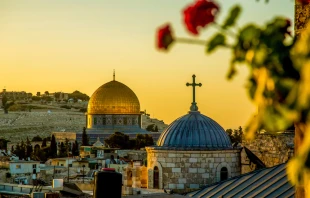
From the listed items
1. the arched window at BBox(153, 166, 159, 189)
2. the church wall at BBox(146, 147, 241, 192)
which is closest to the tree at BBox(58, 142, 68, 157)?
the arched window at BBox(153, 166, 159, 189)

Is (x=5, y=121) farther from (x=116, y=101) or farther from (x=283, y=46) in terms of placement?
(x=283, y=46)

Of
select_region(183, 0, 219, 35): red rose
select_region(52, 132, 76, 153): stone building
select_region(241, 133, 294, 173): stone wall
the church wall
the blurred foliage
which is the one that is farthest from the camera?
select_region(52, 132, 76, 153): stone building

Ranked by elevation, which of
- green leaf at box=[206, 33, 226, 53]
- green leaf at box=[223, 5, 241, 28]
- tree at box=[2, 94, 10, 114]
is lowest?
green leaf at box=[206, 33, 226, 53]

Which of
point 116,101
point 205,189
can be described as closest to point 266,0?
point 205,189

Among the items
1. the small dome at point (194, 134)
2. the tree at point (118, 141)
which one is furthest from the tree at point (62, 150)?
the small dome at point (194, 134)

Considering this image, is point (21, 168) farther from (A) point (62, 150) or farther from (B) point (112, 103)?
(B) point (112, 103)

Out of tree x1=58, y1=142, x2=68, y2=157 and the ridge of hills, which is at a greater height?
the ridge of hills

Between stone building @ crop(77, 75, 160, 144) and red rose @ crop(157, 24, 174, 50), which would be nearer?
red rose @ crop(157, 24, 174, 50)

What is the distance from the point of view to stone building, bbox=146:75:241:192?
70.0 feet

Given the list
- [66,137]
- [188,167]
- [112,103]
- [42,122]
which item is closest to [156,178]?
[188,167]

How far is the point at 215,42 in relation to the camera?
2.79m

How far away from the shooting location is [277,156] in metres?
18.8

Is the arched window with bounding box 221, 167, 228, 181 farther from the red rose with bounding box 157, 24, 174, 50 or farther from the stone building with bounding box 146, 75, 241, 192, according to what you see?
the red rose with bounding box 157, 24, 174, 50

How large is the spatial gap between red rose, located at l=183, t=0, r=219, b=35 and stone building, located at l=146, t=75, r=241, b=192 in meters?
18.3
